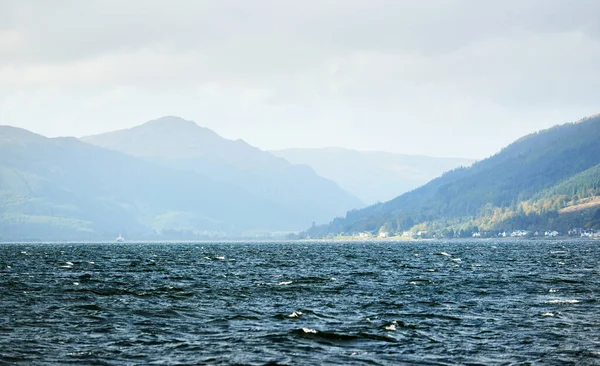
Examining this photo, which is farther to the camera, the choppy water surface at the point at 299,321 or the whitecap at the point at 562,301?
the whitecap at the point at 562,301

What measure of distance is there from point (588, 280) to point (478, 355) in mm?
49642

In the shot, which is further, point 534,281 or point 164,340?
point 534,281

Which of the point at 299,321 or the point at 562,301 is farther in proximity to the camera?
the point at 562,301

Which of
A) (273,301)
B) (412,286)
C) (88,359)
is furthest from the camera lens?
(412,286)

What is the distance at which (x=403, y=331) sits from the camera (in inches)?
1828

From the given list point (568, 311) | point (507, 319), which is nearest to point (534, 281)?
point (568, 311)

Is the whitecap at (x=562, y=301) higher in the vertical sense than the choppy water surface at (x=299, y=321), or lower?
higher

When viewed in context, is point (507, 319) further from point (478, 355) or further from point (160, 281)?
point (160, 281)

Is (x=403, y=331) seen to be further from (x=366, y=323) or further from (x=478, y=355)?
(x=478, y=355)

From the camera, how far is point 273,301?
2474 inches

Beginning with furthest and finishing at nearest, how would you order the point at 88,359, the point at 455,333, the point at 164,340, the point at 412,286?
the point at 412,286, the point at 455,333, the point at 164,340, the point at 88,359

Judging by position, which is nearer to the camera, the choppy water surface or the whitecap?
the choppy water surface

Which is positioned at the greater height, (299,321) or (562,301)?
(562,301)

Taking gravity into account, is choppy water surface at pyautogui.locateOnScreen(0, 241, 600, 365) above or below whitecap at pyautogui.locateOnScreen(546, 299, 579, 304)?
below
